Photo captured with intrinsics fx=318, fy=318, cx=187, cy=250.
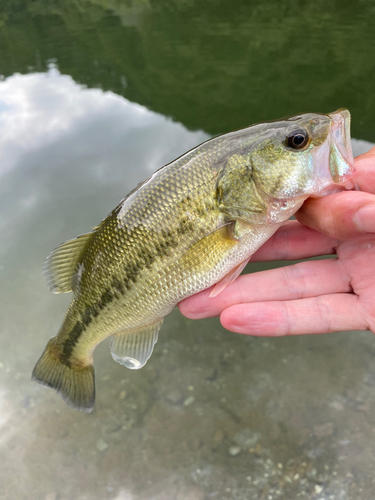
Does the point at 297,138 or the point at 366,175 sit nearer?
Result: the point at 297,138

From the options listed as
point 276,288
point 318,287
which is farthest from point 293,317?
point 318,287

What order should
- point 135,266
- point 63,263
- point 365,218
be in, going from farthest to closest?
1. point 63,263
2. point 135,266
3. point 365,218

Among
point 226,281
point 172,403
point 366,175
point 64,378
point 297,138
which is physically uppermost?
point 297,138

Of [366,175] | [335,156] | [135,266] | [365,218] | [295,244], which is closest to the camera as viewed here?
[365,218]

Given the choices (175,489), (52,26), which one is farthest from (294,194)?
(52,26)

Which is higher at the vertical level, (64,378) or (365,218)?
(365,218)

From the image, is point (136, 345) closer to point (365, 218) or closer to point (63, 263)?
point (63, 263)
